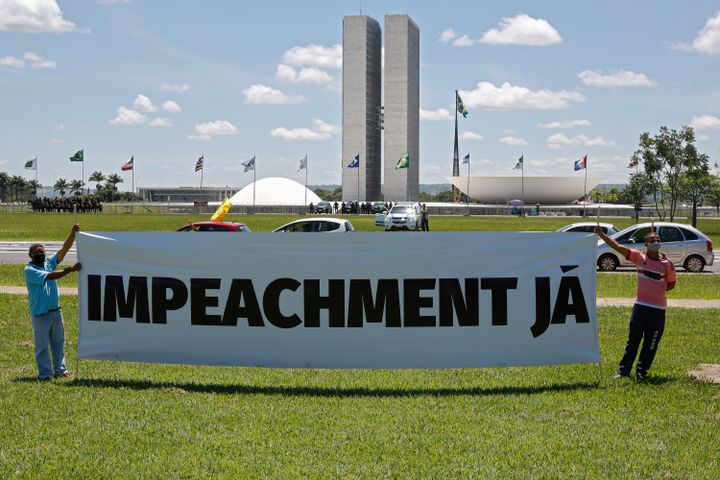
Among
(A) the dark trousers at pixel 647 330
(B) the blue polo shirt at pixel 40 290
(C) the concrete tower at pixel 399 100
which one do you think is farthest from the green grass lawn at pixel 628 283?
(C) the concrete tower at pixel 399 100

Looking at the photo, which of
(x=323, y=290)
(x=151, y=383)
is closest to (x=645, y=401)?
(x=323, y=290)

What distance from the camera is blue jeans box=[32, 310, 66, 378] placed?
9.30 meters

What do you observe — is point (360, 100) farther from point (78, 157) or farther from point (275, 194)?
point (78, 157)

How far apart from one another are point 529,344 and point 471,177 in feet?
438

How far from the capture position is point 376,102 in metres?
173

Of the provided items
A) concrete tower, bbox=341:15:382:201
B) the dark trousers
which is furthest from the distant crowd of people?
the dark trousers

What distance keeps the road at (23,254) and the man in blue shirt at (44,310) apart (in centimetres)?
1734

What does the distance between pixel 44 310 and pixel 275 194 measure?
153769mm

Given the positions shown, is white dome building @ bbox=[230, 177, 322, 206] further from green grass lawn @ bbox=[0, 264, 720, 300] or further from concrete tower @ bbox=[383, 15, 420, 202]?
green grass lawn @ bbox=[0, 264, 720, 300]

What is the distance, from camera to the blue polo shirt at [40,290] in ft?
30.1

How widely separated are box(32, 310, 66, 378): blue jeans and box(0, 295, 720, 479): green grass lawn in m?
0.29

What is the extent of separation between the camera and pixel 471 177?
141125mm

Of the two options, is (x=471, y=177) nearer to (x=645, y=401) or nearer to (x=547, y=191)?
(x=547, y=191)

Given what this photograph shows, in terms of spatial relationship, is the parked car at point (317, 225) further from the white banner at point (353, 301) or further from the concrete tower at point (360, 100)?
the concrete tower at point (360, 100)
